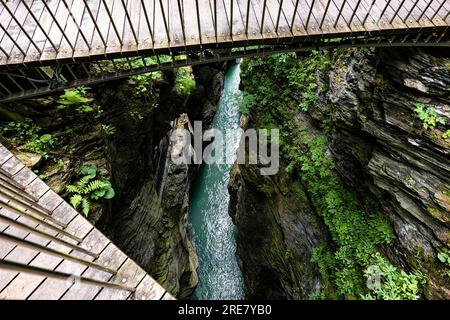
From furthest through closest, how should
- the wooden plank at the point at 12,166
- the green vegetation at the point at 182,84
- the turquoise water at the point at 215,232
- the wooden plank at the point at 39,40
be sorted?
the turquoise water at the point at 215,232 < the green vegetation at the point at 182,84 < the wooden plank at the point at 39,40 < the wooden plank at the point at 12,166

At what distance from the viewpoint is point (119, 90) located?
694 centimetres

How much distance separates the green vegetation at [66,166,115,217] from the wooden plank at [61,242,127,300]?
2.05m

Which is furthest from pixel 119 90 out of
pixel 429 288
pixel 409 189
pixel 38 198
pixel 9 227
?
pixel 429 288

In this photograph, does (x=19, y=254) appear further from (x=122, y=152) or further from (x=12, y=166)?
(x=122, y=152)

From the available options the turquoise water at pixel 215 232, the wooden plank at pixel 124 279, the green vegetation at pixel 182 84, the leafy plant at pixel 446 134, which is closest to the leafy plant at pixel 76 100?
the wooden plank at pixel 124 279

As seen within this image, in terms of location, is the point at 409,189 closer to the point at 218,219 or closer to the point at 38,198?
the point at 38,198

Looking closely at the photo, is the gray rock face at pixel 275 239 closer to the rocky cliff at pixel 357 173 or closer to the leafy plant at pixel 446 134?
the rocky cliff at pixel 357 173

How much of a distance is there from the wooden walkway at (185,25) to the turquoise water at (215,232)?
14410 mm

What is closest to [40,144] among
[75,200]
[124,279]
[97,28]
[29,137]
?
[29,137]

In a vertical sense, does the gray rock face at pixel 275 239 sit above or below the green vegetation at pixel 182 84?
below

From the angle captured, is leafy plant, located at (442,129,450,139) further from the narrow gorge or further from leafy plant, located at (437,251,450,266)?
leafy plant, located at (437,251,450,266)

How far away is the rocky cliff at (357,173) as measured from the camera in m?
5.50

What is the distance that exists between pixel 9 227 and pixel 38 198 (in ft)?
1.90
